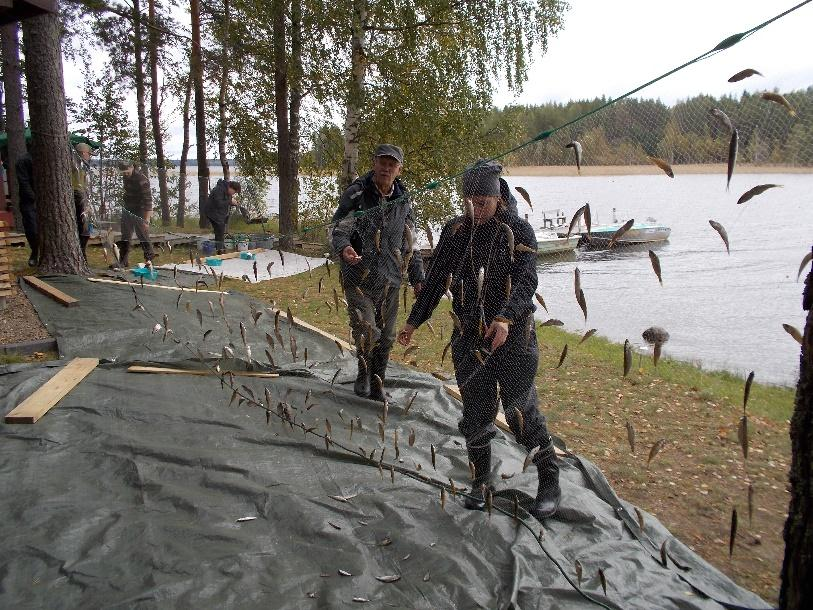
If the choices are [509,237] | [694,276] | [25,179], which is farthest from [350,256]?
[694,276]

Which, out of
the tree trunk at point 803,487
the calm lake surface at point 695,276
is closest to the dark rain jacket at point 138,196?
the calm lake surface at point 695,276

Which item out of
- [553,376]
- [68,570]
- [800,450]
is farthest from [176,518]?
[553,376]

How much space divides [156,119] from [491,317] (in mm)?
19143

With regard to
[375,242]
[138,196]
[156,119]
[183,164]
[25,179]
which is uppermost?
[156,119]

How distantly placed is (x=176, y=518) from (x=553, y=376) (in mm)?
4450

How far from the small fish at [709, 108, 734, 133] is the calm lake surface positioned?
2.28ft

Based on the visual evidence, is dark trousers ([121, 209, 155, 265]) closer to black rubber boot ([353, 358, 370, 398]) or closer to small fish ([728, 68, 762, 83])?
black rubber boot ([353, 358, 370, 398])

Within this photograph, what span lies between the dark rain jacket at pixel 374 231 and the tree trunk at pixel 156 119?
579 inches

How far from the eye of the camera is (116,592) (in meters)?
2.47

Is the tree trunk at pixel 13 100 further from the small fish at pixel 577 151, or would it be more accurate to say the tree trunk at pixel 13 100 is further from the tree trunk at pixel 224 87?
the small fish at pixel 577 151

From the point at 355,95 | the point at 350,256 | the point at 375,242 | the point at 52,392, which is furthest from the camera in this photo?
the point at 355,95

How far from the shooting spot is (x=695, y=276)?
1180cm

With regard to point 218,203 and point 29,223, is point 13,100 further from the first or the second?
point 218,203

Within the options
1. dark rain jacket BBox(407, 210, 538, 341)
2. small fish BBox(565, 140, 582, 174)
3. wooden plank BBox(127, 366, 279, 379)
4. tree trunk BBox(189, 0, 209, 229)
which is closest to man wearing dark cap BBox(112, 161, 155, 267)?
wooden plank BBox(127, 366, 279, 379)
